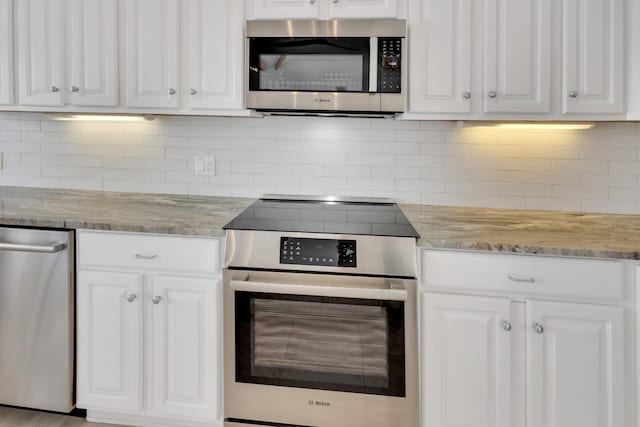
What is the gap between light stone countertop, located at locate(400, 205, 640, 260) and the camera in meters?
1.69

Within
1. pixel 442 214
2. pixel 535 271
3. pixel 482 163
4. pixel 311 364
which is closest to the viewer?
pixel 535 271

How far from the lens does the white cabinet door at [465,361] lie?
1.77m

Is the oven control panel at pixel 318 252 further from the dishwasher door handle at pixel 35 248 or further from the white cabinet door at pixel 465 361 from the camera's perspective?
the dishwasher door handle at pixel 35 248

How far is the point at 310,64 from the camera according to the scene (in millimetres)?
2123

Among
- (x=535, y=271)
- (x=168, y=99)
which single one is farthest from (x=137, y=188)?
(x=535, y=271)

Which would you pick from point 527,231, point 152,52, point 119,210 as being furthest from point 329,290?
point 152,52

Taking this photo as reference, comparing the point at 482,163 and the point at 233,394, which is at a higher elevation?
the point at 482,163

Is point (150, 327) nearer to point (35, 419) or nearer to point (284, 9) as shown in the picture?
point (35, 419)

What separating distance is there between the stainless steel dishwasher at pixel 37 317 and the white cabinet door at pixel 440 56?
1.59 metres

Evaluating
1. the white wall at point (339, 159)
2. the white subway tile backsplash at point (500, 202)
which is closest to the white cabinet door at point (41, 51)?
the white wall at point (339, 159)

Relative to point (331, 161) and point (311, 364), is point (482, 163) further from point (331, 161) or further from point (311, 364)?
point (311, 364)

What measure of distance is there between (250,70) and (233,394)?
1370mm

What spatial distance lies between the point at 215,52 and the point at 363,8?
69 cm

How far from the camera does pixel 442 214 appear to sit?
88.9 inches
